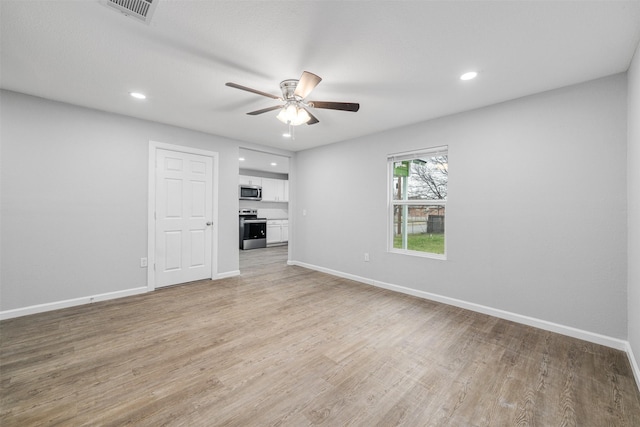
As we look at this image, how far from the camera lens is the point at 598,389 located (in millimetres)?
1774

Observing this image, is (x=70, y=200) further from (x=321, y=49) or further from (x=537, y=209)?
(x=537, y=209)

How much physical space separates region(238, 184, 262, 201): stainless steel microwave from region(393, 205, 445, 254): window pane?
16.1ft

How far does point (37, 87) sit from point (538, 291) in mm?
5647

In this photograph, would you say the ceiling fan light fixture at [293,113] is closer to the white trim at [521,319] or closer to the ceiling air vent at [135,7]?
the ceiling air vent at [135,7]

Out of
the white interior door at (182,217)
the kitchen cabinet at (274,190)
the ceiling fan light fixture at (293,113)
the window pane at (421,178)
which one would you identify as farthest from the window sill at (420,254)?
the kitchen cabinet at (274,190)

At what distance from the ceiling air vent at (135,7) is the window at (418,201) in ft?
10.6

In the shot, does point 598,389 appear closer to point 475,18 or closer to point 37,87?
point 475,18

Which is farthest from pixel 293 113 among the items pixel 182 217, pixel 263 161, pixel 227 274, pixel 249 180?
pixel 249 180

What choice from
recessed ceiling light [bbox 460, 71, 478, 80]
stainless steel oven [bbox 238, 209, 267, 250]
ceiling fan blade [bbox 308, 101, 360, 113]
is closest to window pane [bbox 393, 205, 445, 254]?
recessed ceiling light [bbox 460, 71, 478, 80]

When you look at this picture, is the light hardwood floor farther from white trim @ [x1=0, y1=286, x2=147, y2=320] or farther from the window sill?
the window sill

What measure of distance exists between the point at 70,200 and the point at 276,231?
18.1 ft

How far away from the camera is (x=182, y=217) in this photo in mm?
4055

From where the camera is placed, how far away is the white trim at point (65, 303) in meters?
2.82

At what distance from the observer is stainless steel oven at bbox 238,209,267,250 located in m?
7.46
